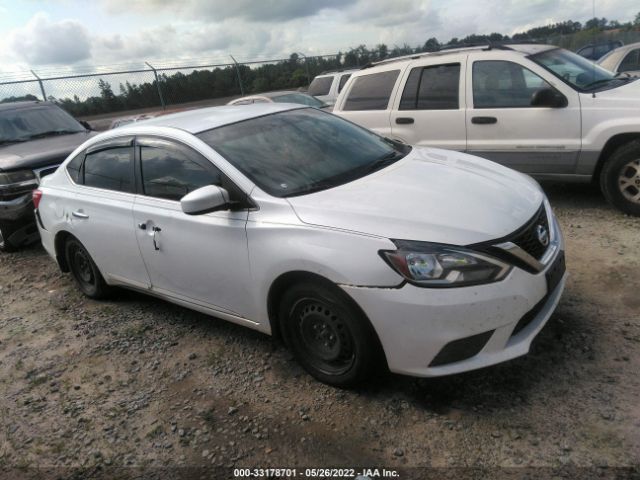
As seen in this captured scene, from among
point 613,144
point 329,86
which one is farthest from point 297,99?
point 613,144

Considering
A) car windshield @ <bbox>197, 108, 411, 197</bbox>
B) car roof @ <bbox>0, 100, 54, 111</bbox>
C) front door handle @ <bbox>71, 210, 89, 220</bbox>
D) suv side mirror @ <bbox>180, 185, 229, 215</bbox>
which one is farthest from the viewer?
car roof @ <bbox>0, 100, 54, 111</bbox>

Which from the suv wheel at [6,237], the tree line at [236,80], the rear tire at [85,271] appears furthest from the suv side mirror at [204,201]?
the tree line at [236,80]

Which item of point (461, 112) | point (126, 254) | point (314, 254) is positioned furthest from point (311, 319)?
point (461, 112)

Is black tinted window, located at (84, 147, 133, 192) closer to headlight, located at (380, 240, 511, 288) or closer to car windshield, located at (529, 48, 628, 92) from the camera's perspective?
headlight, located at (380, 240, 511, 288)

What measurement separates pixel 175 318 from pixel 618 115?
178 inches

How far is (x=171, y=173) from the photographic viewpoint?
3721 millimetres

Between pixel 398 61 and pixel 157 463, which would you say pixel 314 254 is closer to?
pixel 157 463

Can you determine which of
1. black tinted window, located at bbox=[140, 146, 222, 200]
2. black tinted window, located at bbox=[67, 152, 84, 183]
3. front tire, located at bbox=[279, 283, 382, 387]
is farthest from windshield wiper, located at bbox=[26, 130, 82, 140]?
front tire, located at bbox=[279, 283, 382, 387]

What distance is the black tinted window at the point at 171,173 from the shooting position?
3506mm

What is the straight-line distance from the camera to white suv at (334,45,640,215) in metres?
5.25

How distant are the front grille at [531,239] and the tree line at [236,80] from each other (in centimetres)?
1331

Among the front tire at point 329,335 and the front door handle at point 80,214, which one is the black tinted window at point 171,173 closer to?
the front door handle at point 80,214

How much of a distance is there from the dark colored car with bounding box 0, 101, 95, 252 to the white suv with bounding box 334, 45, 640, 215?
3.98m

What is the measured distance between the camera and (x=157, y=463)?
9.37ft
